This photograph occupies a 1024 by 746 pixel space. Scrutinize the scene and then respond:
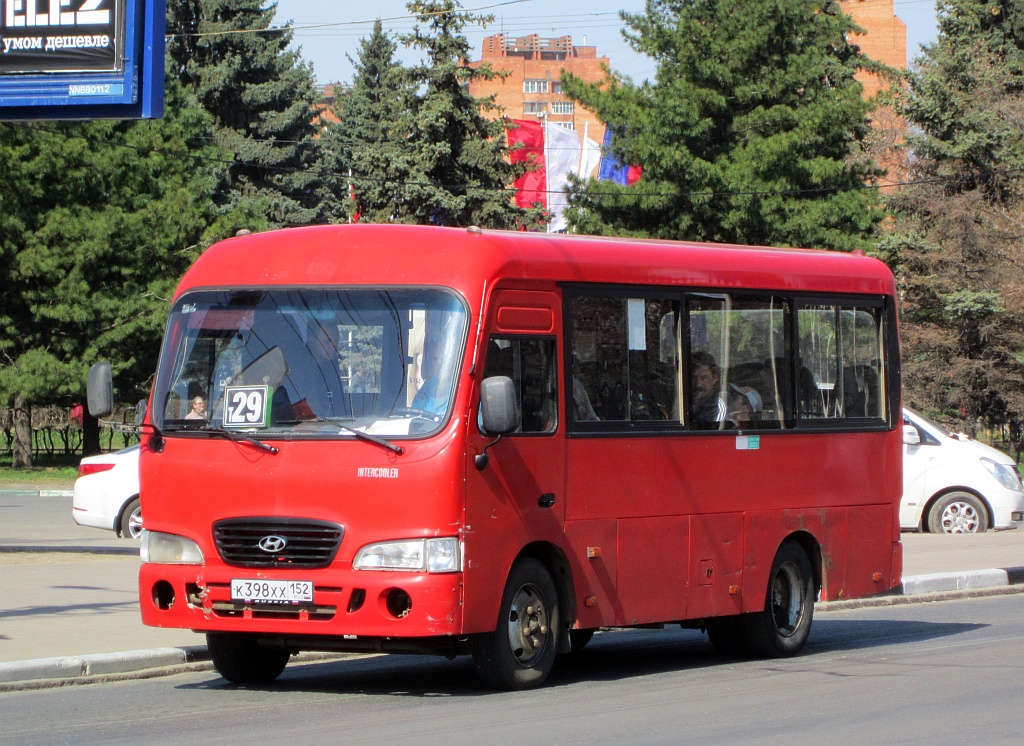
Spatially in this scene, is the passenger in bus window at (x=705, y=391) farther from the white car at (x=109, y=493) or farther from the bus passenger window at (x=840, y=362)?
the white car at (x=109, y=493)

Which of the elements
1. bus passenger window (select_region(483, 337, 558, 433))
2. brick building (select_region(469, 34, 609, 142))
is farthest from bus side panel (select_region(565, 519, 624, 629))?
brick building (select_region(469, 34, 609, 142))

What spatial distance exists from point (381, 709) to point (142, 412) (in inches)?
104

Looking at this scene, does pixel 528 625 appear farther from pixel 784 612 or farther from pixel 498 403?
pixel 784 612

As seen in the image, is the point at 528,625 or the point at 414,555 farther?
the point at 528,625

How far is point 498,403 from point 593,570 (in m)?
1.68

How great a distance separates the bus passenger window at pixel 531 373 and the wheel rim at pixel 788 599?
293cm

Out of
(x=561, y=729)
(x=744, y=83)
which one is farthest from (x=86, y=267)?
(x=561, y=729)

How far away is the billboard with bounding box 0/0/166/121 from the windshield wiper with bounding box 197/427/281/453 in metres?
8.71

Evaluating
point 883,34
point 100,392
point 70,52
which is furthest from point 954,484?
point 883,34

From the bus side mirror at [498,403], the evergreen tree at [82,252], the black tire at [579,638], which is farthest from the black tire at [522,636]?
the evergreen tree at [82,252]

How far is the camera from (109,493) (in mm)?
21141

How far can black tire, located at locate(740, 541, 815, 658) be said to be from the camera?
1161 centimetres

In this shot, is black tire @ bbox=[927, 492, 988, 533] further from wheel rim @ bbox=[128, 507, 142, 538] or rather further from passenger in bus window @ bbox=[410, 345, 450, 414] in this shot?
passenger in bus window @ bbox=[410, 345, 450, 414]

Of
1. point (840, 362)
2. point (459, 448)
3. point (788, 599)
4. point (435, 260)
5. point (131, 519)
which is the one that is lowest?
point (788, 599)
